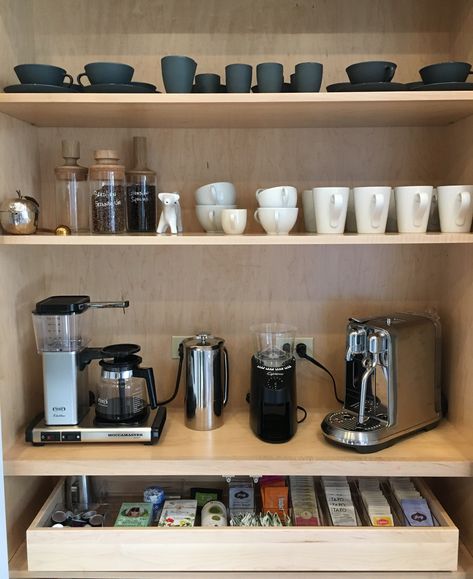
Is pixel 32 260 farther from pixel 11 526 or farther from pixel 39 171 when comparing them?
pixel 11 526

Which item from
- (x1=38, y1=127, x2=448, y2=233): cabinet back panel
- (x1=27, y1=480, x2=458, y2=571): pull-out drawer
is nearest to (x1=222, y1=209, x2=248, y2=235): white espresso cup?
(x1=38, y1=127, x2=448, y2=233): cabinet back panel

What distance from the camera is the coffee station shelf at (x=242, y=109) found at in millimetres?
1306

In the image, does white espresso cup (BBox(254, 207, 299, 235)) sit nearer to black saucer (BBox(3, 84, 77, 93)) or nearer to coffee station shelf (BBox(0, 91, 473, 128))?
coffee station shelf (BBox(0, 91, 473, 128))

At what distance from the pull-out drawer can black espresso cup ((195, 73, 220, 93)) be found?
1039 mm

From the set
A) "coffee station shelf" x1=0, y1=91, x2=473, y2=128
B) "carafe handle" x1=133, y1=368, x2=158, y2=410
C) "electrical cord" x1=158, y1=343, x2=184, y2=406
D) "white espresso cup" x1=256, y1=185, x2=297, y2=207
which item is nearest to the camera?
"coffee station shelf" x1=0, y1=91, x2=473, y2=128

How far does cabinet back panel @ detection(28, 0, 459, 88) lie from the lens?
5.28ft

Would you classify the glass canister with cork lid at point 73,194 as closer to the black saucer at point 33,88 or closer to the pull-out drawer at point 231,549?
the black saucer at point 33,88

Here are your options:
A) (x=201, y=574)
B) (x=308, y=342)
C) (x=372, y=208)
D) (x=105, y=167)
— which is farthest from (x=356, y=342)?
(x=105, y=167)

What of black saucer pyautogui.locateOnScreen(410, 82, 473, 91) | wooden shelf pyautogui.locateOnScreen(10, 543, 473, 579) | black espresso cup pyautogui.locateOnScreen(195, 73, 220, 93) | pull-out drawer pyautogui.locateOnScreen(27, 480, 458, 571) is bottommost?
wooden shelf pyautogui.locateOnScreen(10, 543, 473, 579)

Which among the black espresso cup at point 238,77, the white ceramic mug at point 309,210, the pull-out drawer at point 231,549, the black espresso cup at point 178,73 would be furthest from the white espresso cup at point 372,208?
the pull-out drawer at point 231,549

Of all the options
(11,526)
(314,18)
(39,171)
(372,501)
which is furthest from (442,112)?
(11,526)

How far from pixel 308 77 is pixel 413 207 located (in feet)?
1.29

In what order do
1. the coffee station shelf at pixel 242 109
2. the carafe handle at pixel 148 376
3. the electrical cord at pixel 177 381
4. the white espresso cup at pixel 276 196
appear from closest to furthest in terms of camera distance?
the coffee station shelf at pixel 242 109 → the white espresso cup at pixel 276 196 → the carafe handle at pixel 148 376 → the electrical cord at pixel 177 381

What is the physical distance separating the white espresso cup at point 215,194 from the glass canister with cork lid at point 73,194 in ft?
1.04
